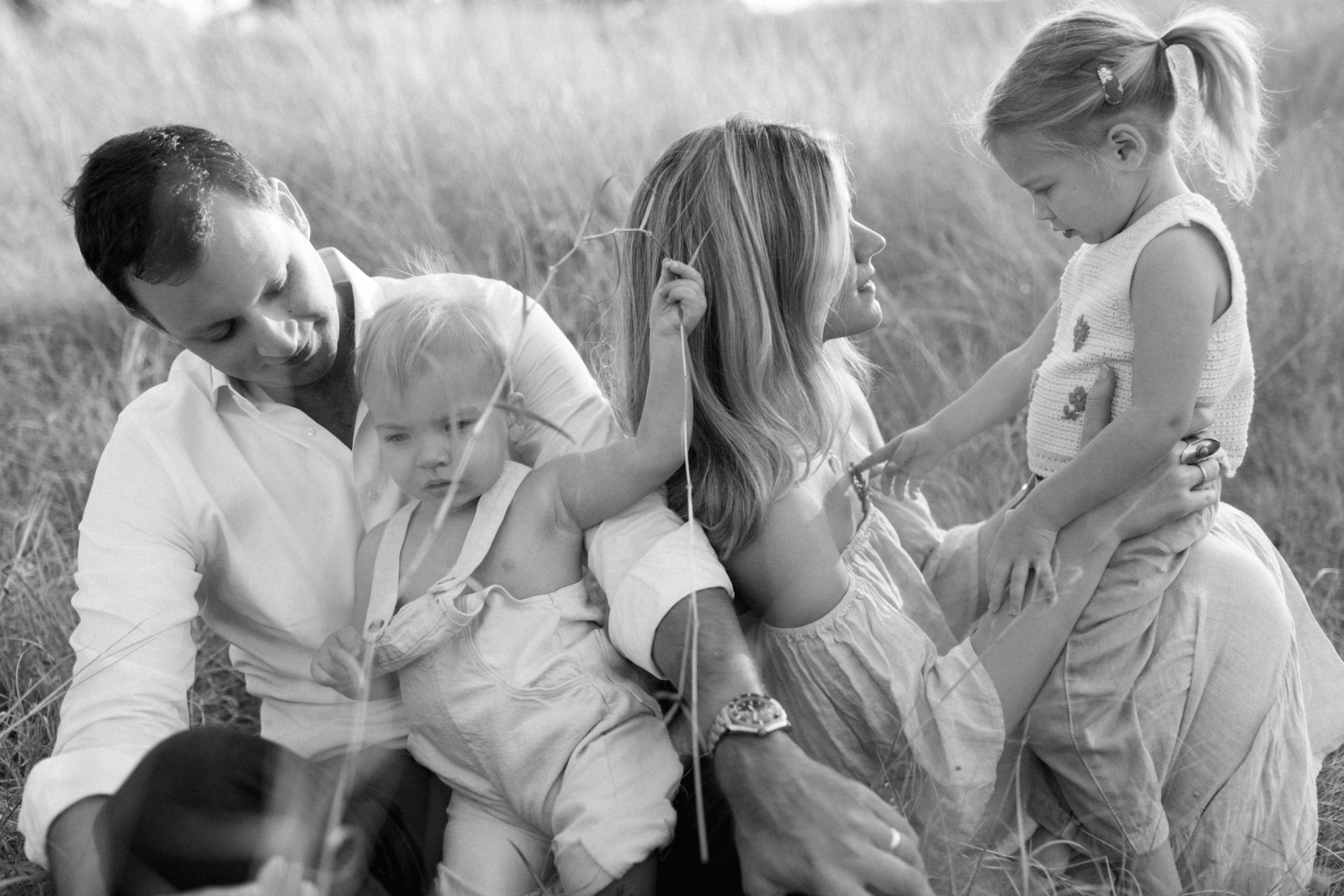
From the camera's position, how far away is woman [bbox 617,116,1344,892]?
2.12 metres

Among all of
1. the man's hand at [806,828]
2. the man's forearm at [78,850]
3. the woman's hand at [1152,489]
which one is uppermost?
the woman's hand at [1152,489]

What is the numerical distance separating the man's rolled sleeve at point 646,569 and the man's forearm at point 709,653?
0.7 inches

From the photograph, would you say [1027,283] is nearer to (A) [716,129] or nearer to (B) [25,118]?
(A) [716,129]

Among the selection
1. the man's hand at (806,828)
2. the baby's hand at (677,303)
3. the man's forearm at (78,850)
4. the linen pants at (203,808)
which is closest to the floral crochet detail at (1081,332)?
the baby's hand at (677,303)

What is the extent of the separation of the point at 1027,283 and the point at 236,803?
362 cm

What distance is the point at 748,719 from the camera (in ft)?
6.08

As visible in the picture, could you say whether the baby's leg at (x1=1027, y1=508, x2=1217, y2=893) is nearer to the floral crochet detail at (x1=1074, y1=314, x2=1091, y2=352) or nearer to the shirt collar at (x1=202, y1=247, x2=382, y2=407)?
the floral crochet detail at (x1=1074, y1=314, x2=1091, y2=352)

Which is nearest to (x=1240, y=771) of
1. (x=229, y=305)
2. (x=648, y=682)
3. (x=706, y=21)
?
(x=648, y=682)

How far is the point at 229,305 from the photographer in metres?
2.14

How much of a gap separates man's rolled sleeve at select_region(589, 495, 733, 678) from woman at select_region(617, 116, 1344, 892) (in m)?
0.08

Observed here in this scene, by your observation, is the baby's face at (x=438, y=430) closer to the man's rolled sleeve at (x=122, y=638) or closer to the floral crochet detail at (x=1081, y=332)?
the man's rolled sleeve at (x=122, y=638)

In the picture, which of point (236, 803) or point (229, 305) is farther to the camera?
point (229, 305)

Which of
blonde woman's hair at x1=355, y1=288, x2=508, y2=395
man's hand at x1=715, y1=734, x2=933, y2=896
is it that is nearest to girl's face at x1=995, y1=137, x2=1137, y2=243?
blonde woman's hair at x1=355, y1=288, x2=508, y2=395

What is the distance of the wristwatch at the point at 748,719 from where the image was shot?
184 centimetres
